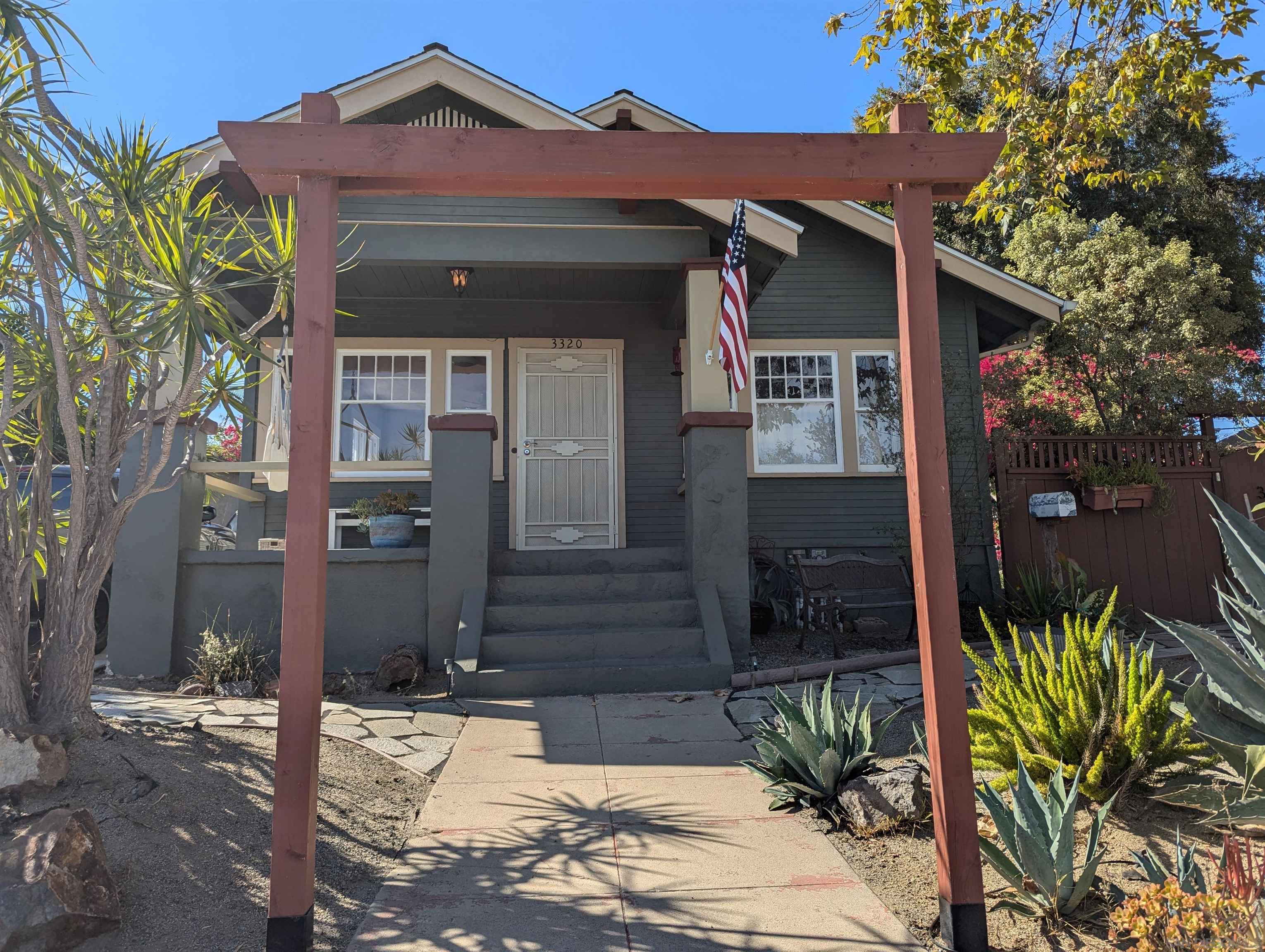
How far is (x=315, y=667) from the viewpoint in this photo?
277 cm

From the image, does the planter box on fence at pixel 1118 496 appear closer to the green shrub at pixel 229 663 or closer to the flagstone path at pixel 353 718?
the flagstone path at pixel 353 718

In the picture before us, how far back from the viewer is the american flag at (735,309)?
22.4 ft

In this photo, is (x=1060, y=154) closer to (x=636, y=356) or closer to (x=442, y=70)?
(x=636, y=356)

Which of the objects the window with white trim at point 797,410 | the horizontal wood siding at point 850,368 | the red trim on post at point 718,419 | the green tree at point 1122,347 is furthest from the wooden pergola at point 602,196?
the green tree at point 1122,347

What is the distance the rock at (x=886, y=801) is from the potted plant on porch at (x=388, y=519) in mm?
4825

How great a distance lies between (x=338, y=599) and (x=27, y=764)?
3588 mm

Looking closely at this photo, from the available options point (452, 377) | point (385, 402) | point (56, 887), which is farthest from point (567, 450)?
point (56, 887)

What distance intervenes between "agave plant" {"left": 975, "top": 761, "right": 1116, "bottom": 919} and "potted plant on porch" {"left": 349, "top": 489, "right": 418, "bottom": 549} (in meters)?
5.64

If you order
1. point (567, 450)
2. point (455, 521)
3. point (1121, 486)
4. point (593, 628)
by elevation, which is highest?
point (567, 450)

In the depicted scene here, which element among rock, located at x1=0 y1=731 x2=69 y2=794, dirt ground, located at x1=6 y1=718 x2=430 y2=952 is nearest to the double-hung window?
dirt ground, located at x1=6 y1=718 x2=430 y2=952

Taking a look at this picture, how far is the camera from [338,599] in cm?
688

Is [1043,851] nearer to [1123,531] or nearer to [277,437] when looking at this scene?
[277,437]

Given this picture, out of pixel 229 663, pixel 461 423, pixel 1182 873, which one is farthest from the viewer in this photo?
pixel 461 423

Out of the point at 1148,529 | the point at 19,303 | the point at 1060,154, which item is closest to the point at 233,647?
the point at 19,303
